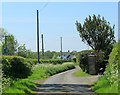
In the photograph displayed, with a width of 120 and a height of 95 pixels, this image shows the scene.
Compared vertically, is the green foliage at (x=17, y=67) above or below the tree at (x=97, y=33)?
below

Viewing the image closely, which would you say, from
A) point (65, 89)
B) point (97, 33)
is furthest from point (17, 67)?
point (97, 33)

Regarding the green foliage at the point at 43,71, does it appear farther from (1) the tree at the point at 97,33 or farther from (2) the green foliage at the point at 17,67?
(1) the tree at the point at 97,33

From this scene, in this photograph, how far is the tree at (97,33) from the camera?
33406mm

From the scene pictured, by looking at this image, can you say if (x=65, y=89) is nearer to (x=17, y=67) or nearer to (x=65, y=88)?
(x=65, y=88)

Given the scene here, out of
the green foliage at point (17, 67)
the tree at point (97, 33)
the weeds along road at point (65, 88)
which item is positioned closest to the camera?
the weeds along road at point (65, 88)

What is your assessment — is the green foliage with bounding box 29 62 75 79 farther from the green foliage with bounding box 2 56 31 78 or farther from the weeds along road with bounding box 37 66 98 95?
the weeds along road with bounding box 37 66 98 95

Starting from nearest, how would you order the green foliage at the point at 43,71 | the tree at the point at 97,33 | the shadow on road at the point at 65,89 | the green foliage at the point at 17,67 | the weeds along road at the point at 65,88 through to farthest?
the weeds along road at the point at 65,88
the shadow on road at the point at 65,89
the green foliage at the point at 17,67
the green foliage at the point at 43,71
the tree at the point at 97,33

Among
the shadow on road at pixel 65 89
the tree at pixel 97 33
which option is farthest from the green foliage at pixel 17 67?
the tree at pixel 97 33

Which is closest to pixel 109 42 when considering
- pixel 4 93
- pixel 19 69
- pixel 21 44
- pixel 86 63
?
pixel 86 63

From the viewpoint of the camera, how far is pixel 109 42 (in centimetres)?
3428

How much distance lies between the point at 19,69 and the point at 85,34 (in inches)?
628

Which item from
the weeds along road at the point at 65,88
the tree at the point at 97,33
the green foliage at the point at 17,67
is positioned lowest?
the weeds along road at the point at 65,88

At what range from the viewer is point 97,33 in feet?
110

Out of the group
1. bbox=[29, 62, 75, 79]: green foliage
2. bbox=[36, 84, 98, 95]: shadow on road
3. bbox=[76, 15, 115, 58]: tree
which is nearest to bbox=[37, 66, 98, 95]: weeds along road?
bbox=[36, 84, 98, 95]: shadow on road
